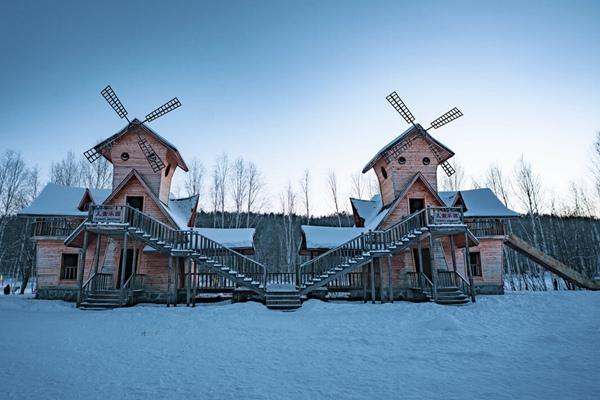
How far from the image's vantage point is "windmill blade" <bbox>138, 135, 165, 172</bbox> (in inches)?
822

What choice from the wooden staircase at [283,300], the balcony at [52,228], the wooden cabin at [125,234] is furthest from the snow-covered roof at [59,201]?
the wooden staircase at [283,300]

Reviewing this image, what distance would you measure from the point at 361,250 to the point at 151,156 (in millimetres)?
14875

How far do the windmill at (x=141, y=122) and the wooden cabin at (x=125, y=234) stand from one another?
155mm

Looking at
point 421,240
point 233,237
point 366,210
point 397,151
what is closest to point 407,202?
point 421,240

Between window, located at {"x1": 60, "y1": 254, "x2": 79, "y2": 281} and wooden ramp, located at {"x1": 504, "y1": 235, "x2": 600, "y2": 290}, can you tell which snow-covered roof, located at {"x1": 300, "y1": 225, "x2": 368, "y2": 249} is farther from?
window, located at {"x1": 60, "y1": 254, "x2": 79, "y2": 281}

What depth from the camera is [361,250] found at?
57.2ft

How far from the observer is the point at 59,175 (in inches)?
1313

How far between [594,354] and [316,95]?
1879 centimetres

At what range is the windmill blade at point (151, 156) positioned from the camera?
20875 millimetres

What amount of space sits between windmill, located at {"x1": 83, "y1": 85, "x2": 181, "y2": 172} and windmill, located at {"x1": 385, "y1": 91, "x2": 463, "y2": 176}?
15.8 meters

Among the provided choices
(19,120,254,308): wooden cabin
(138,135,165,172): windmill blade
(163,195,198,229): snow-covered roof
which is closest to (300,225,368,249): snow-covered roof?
(19,120,254,308): wooden cabin

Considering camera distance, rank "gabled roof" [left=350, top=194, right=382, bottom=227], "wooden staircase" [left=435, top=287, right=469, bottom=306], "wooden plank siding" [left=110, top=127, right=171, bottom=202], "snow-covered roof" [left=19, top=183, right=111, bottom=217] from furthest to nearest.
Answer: "gabled roof" [left=350, top=194, right=382, bottom=227] → "snow-covered roof" [left=19, top=183, right=111, bottom=217] → "wooden plank siding" [left=110, top=127, right=171, bottom=202] → "wooden staircase" [left=435, top=287, right=469, bottom=306]

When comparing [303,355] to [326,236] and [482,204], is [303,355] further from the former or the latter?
[482,204]

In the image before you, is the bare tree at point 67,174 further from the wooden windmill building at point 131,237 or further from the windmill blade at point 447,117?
the windmill blade at point 447,117
